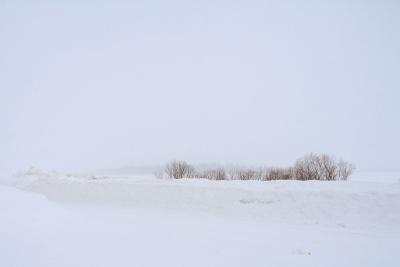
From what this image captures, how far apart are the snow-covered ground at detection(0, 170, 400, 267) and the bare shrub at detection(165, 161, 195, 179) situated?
769 inches

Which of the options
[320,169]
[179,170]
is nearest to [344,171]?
[320,169]

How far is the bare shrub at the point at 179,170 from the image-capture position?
42.3m

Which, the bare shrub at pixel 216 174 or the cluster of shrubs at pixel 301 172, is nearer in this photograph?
the cluster of shrubs at pixel 301 172

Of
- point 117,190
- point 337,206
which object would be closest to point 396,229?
point 337,206

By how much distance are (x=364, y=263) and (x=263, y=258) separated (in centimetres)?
251

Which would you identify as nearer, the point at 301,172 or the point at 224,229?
the point at 224,229

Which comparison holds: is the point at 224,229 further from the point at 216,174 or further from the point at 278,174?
the point at 216,174

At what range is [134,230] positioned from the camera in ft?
39.1

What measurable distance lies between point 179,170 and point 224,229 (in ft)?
98.3

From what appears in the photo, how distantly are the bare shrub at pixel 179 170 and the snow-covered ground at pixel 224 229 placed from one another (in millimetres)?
19545

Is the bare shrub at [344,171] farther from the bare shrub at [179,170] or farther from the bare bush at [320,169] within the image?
the bare shrub at [179,170]

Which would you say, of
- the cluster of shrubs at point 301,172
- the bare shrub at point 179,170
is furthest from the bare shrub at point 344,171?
the bare shrub at point 179,170

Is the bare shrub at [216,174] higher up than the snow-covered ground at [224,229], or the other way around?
the bare shrub at [216,174]

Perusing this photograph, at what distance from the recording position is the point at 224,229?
12898 mm
